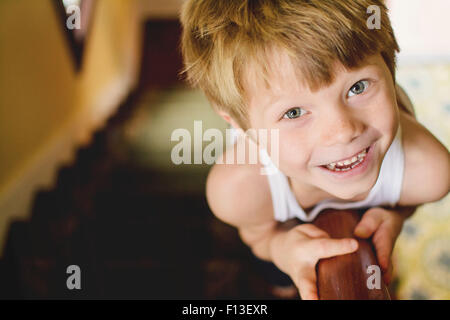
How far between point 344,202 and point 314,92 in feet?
1.15

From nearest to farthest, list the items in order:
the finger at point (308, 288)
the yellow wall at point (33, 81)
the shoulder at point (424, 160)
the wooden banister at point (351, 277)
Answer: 1. the wooden banister at point (351, 277)
2. the finger at point (308, 288)
3. the shoulder at point (424, 160)
4. the yellow wall at point (33, 81)

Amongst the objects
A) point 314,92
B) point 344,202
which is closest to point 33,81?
point 344,202

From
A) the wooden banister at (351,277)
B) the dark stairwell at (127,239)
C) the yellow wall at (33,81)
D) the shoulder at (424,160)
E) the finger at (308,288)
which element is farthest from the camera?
the yellow wall at (33,81)

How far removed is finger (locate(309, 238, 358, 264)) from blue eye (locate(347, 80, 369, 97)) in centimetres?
21

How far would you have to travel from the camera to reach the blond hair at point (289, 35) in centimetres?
59

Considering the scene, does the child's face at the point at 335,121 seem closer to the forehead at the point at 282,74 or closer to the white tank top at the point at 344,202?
the forehead at the point at 282,74

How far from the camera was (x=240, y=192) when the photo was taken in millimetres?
881

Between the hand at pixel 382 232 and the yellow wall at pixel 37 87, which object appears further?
the yellow wall at pixel 37 87

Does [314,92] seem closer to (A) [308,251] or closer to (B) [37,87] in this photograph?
(A) [308,251]

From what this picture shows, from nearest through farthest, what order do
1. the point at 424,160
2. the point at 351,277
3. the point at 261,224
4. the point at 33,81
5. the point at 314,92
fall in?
the point at 351,277
the point at 314,92
the point at 424,160
the point at 261,224
the point at 33,81

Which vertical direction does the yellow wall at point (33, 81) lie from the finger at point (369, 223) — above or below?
above

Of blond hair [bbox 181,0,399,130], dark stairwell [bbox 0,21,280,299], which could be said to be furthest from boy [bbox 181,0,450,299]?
dark stairwell [bbox 0,21,280,299]

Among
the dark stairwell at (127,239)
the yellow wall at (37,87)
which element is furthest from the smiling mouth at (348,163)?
the yellow wall at (37,87)
